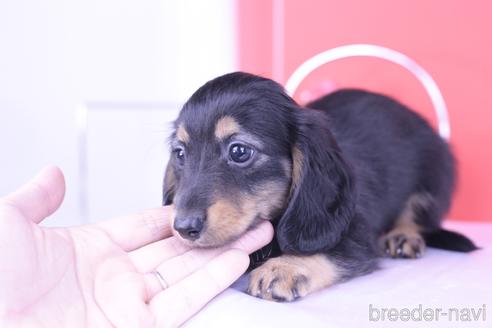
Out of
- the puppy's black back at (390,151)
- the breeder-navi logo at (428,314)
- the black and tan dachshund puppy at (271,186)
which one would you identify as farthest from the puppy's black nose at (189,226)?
the puppy's black back at (390,151)

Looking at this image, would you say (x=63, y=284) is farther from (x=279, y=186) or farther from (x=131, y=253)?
(x=279, y=186)

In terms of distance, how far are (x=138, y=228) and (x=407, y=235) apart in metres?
1.23

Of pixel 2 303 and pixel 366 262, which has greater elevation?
pixel 2 303

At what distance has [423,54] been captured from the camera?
3338mm

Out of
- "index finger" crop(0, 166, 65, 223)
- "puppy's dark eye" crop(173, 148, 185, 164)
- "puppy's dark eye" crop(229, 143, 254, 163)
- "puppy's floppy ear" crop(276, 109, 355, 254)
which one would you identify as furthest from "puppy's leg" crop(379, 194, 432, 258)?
"index finger" crop(0, 166, 65, 223)

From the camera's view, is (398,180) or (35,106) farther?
(35,106)

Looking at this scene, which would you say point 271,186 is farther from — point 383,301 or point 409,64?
point 409,64

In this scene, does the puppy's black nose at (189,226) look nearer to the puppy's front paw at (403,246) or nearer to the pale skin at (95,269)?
the pale skin at (95,269)

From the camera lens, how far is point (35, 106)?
12.5 feet

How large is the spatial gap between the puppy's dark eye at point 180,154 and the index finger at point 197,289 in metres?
0.43

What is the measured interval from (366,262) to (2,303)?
1.27 meters

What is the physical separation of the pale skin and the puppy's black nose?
12cm

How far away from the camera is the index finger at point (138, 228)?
1973 millimetres

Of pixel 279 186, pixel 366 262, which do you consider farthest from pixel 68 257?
pixel 366 262
